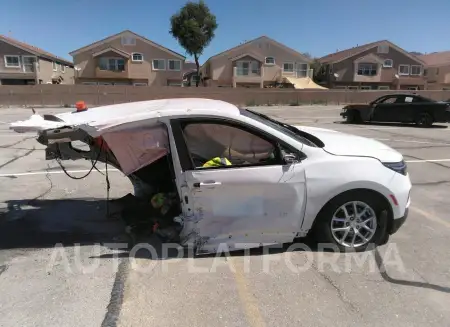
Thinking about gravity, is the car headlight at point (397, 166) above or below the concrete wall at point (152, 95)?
below

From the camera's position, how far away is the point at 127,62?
2051 inches

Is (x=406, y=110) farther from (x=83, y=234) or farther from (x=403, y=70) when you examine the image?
(x=403, y=70)

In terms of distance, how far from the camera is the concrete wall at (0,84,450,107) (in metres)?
35.8

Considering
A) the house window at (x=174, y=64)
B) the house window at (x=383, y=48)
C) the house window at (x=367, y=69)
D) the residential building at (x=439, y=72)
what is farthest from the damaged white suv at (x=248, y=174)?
the residential building at (x=439, y=72)

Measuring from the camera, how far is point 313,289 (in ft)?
11.1

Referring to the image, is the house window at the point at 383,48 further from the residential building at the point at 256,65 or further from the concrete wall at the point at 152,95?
the concrete wall at the point at 152,95

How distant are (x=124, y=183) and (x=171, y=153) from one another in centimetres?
Answer: 323

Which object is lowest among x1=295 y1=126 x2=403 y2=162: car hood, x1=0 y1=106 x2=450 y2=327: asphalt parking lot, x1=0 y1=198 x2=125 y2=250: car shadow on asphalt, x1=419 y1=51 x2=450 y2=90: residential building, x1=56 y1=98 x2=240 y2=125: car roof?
x1=0 y1=106 x2=450 y2=327: asphalt parking lot

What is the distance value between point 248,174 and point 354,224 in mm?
1248

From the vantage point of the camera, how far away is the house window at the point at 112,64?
5155cm

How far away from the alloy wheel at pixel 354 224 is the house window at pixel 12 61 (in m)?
54.2

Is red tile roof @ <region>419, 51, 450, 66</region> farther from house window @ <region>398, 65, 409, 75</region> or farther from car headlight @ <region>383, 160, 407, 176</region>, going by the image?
car headlight @ <region>383, 160, 407, 176</region>

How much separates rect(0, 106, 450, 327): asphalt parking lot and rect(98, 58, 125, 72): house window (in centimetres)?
5009

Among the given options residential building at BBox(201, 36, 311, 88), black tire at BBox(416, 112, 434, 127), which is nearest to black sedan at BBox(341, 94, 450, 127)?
black tire at BBox(416, 112, 434, 127)
